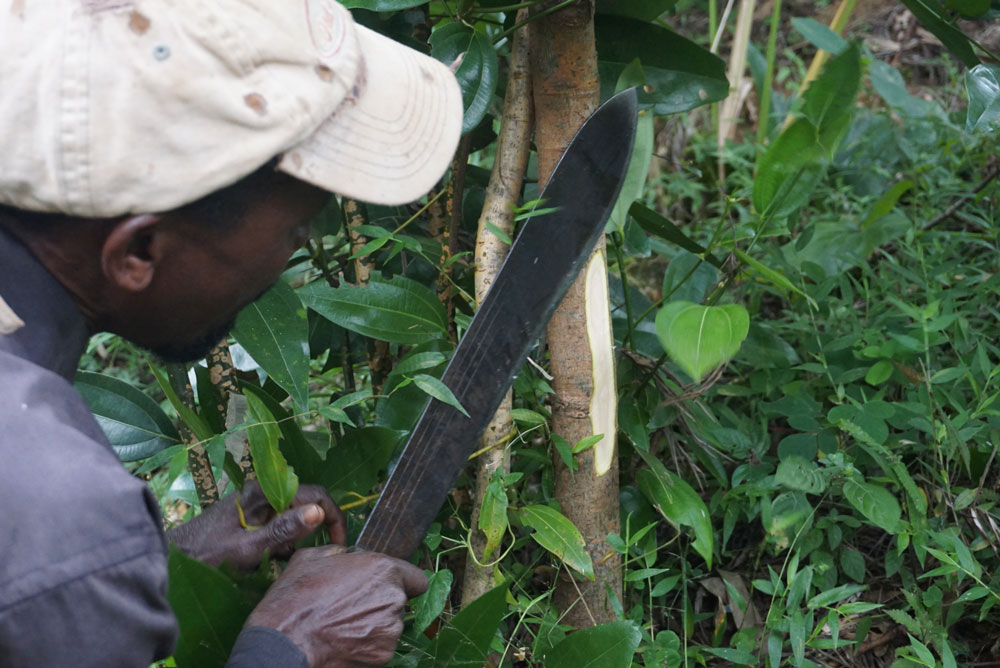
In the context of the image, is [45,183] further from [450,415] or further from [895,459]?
[895,459]

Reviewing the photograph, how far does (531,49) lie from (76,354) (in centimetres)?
71

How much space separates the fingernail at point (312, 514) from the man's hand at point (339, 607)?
45mm

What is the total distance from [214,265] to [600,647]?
669 mm

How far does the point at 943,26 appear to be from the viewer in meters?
1.21

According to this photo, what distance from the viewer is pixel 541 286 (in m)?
1.13

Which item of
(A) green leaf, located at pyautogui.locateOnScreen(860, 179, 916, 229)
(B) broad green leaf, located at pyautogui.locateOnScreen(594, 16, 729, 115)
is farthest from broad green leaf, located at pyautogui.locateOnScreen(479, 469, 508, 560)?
(A) green leaf, located at pyautogui.locateOnScreen(860, 179, 916, 229)

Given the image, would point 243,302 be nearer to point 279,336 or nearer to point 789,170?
point 279,336

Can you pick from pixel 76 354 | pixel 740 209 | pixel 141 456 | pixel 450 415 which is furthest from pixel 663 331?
pixel 740 209

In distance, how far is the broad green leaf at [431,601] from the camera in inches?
43.8

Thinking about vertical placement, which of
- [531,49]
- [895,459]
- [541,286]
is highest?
[531,49]

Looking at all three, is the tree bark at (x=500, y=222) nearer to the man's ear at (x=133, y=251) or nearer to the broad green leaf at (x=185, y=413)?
the broad green leaf at (x=185, y=413)

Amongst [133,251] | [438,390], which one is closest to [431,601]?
[438,390]

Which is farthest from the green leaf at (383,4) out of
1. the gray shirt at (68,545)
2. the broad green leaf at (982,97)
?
the broad green leaf at (982,97)

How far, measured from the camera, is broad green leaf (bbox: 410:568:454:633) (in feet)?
3.65
